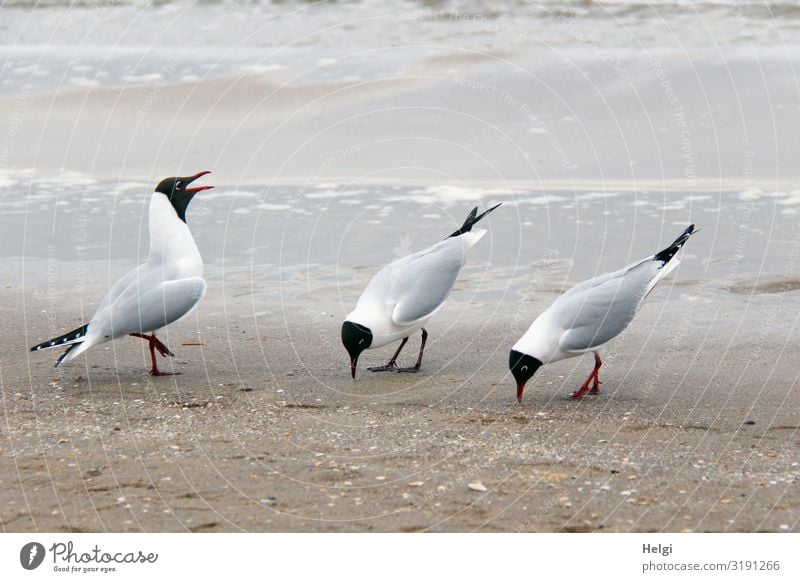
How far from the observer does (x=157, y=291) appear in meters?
8.29

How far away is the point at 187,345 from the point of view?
9.37 meters

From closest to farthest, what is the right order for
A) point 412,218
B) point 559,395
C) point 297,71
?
1. point 559,395
2. point 412,218
3. point 297,71

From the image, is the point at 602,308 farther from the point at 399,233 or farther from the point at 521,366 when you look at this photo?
the point at 399,233

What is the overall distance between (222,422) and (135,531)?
68.7 inches

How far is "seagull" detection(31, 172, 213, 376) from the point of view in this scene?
815 centimetres

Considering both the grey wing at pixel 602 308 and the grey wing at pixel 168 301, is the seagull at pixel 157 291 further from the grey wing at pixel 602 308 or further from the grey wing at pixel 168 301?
the grey wing at pixel 602 308

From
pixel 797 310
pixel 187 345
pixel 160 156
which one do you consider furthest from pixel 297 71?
pixel 797 310

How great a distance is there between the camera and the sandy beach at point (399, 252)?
19.6 feet

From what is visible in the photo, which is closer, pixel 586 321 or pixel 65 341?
pixel 586 321

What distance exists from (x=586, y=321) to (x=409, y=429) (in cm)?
163

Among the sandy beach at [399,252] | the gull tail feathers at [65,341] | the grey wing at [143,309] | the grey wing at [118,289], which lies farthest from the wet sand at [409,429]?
the grey wing at [118,289]

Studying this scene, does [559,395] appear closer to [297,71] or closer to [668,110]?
[668,110]

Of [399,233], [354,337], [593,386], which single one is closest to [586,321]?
[593,386]

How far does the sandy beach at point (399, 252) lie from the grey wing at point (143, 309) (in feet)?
1.42
